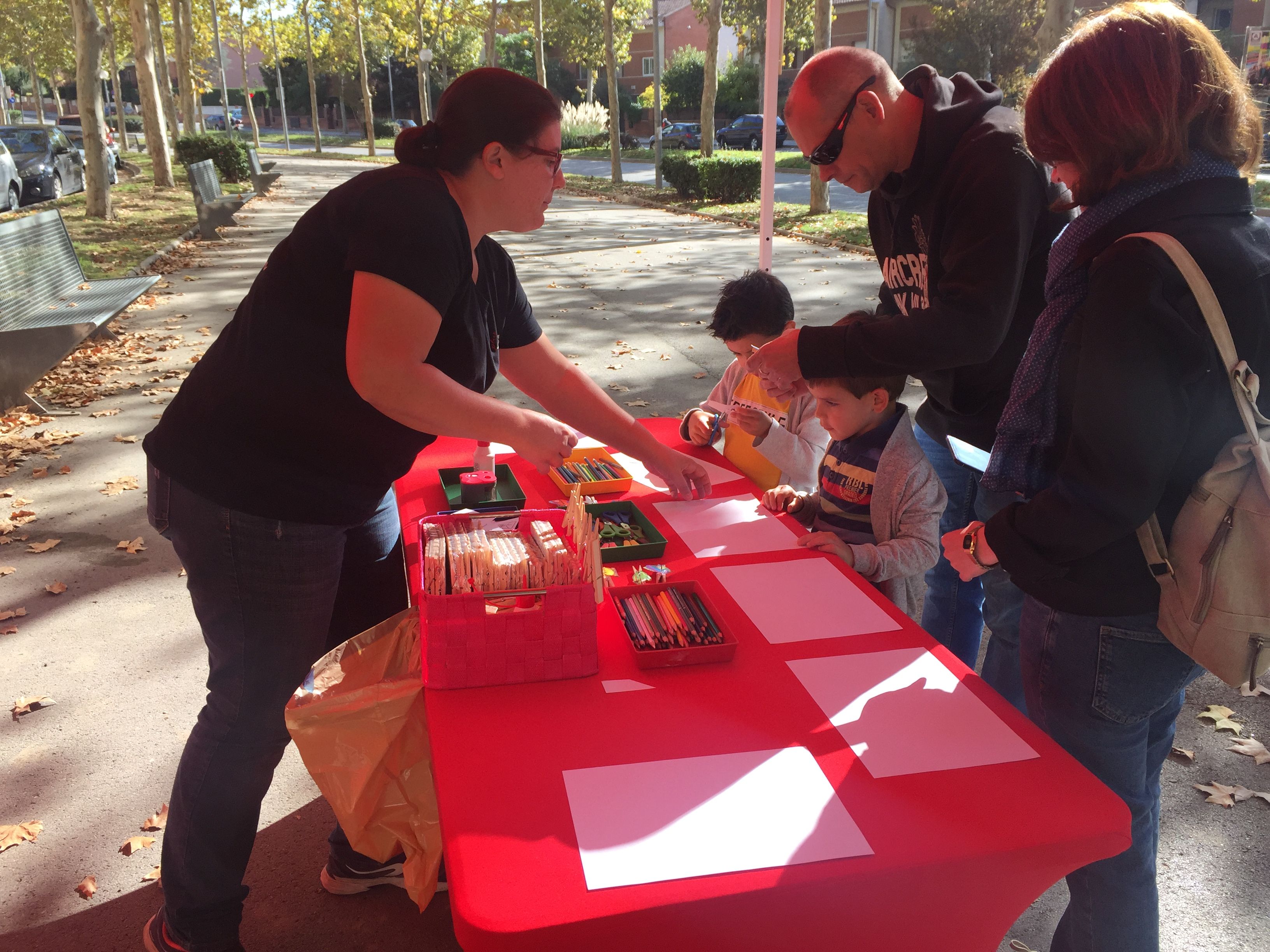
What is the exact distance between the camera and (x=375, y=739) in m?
1.83

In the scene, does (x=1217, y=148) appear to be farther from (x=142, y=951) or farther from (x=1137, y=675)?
(x=142, y=951)

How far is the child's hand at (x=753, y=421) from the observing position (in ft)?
9.17

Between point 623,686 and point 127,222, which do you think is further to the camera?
point 127,222

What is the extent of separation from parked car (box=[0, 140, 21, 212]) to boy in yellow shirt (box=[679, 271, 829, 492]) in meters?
17.8

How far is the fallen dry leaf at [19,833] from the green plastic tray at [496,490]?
59.9 inches

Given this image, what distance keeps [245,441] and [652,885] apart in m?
1.13

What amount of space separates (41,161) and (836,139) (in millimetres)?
21309

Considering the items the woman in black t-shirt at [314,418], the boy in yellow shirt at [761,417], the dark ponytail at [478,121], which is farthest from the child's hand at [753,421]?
the dark ponytail at [478,121]

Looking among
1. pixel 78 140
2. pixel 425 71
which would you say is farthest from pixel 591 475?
pixel 425 71

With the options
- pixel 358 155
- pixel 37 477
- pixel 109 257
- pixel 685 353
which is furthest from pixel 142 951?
pixel 358 155

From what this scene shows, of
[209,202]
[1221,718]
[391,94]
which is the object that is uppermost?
[391,94]

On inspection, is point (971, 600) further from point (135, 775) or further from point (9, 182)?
point (9, 182)

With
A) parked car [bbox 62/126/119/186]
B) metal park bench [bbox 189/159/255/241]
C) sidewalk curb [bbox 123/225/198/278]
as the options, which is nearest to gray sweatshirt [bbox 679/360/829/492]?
sidewalk curb [bbox 123/225/198/278]

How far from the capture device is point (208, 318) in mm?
9414
